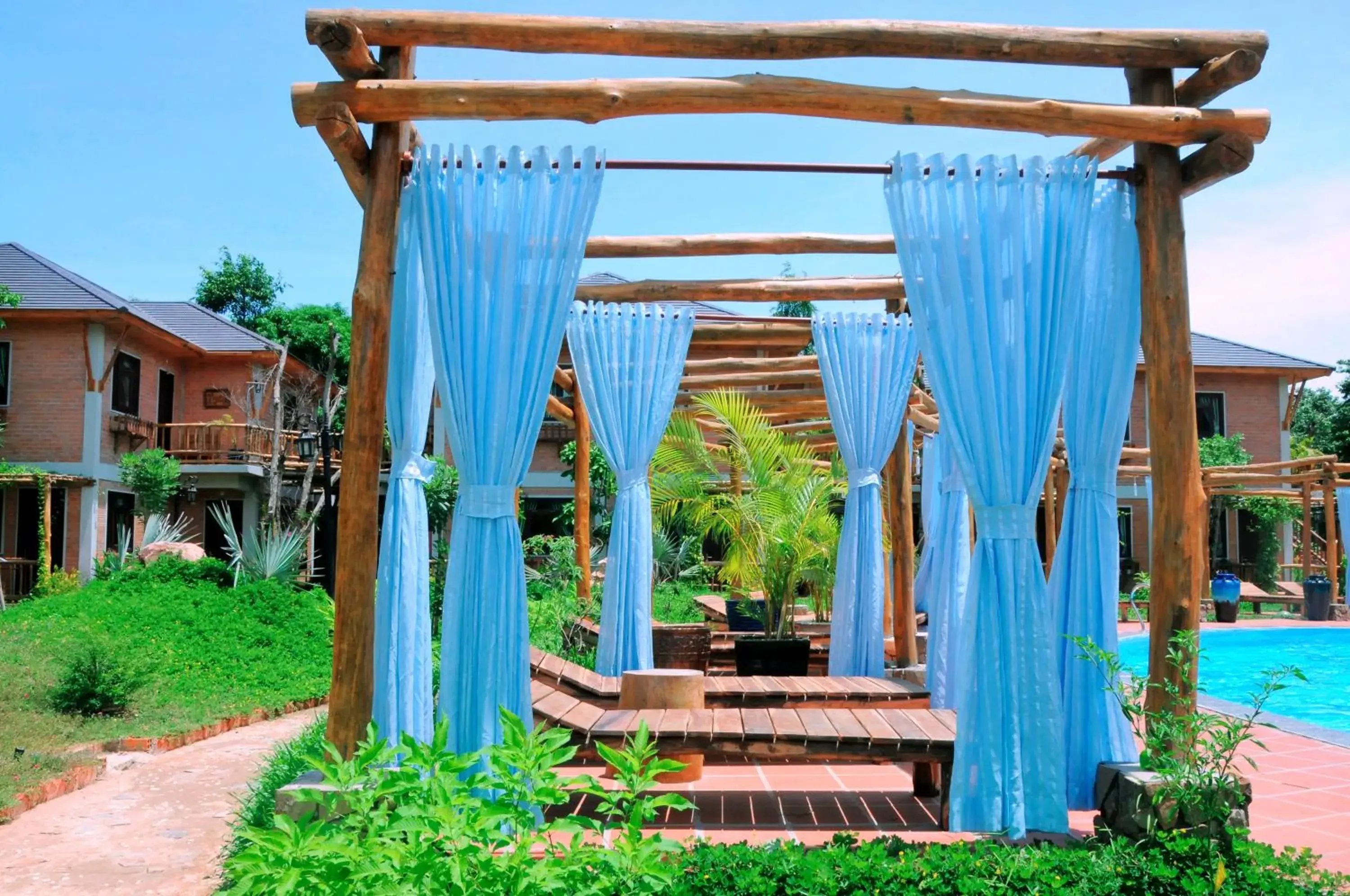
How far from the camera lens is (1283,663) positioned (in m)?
11.4

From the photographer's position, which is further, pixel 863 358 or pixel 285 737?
pixel 285 737

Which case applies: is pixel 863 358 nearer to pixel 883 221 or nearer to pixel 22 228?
pixel 883 221

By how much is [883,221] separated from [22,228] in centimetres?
2748

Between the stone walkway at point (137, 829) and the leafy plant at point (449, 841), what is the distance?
2.17 metres

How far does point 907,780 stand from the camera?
19.0ft

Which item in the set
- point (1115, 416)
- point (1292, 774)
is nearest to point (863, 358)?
point (1115, 416)

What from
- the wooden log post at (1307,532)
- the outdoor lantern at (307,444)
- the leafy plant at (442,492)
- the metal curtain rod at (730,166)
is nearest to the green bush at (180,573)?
the outdoor lantern at (307,444)

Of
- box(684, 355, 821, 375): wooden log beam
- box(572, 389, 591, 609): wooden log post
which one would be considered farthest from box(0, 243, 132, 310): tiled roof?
box(684, 355, 821, 375): wooden log beam

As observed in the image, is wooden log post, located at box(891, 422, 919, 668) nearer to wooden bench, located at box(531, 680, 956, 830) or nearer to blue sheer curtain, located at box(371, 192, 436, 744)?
wooden bench, located at box(531, 680, 956, 830)

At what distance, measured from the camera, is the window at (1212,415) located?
2422 centimetres

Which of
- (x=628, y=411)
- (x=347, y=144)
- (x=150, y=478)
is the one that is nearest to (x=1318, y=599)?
(x=628, y=411)

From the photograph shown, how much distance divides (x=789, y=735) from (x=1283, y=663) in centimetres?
922

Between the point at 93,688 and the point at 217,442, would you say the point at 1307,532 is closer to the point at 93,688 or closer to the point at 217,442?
the point at 93,688

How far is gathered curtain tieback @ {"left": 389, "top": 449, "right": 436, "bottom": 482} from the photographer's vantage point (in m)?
4.50
